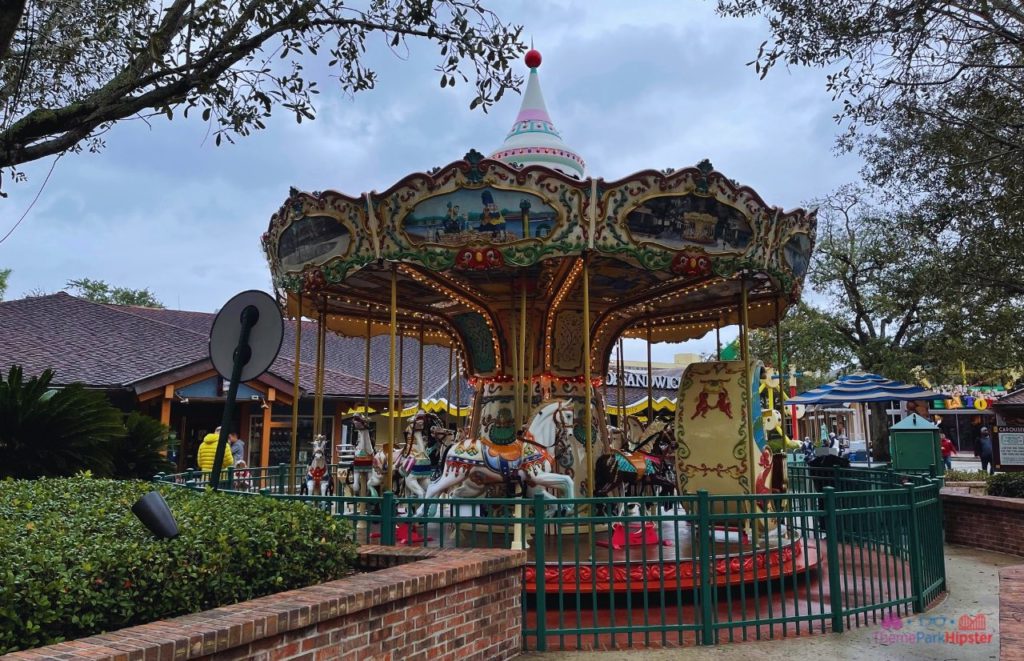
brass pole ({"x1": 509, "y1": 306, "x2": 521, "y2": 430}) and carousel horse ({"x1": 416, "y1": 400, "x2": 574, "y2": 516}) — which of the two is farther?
brass pole ({"x1": 509, "y1": 306, "x2": 521, "y2": 430})

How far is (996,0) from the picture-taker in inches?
347

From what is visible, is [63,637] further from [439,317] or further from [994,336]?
[994,336]

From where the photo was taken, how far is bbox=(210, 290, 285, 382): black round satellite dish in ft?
15.2

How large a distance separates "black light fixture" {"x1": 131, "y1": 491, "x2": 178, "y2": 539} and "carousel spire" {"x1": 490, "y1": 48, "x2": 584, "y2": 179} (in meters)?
6.24

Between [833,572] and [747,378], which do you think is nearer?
[833,572]

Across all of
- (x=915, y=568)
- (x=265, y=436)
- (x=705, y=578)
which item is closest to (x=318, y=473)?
(x=705, y=578)

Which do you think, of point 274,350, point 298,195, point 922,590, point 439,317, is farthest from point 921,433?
point 274,350

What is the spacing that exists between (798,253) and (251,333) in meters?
7.43

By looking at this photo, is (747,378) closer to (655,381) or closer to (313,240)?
(313,240)

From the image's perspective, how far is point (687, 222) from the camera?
836cm

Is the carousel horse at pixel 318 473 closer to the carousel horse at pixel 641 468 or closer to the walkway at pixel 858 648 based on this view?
the carousel horse at pixel 641 468

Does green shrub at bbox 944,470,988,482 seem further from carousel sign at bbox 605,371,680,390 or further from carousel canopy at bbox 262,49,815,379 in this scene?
carousel sign at bbox 605,371,680,390

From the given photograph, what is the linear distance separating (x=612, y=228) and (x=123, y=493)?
5.27 metres

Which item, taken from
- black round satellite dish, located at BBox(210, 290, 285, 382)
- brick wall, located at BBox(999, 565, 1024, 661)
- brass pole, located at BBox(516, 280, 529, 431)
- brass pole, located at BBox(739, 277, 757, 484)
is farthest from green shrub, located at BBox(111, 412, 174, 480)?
brick wall, located at BBox(999, 565, 1024, 661)
